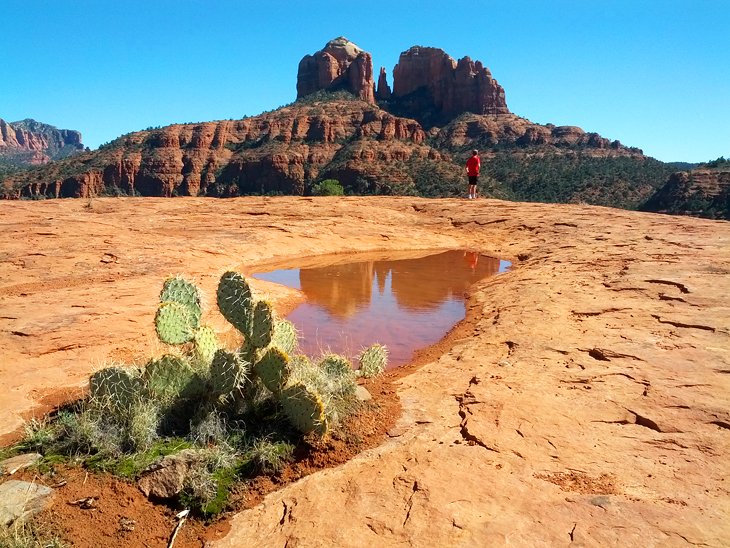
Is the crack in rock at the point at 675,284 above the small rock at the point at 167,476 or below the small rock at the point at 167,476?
above

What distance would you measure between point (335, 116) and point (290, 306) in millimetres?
67382

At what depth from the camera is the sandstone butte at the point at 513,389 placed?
2898 millimetres

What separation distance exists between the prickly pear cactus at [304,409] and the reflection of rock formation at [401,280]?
4.18 metres

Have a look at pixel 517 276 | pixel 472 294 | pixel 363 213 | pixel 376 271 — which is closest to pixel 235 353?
pixel 472 294

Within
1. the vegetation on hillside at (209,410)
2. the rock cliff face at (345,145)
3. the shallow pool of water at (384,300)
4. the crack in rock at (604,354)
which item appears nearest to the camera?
the vegetation on hillside at (209,410)

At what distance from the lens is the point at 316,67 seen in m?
92.2

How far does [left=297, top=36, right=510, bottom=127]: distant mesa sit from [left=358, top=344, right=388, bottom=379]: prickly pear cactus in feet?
260

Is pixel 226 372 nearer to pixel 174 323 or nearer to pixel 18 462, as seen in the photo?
pixel 174 323

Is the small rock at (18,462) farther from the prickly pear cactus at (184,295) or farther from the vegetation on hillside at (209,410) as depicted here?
the prickly pear cactus at (184,295)

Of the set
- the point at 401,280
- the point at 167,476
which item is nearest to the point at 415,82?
the point at 401,280

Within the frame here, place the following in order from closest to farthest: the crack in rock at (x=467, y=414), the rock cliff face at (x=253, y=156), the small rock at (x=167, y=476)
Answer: the small rock at (x=167, y=476) < the crack in rock at (x=467, y=414) < the rock cliff face at (x=253, y=156)

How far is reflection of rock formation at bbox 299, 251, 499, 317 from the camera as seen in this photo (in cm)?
877

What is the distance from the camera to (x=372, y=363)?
510 centimetres

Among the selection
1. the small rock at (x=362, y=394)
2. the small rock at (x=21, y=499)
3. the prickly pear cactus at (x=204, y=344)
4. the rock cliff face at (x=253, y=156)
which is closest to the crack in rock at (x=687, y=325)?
the small rock at (x=362, y=394)
